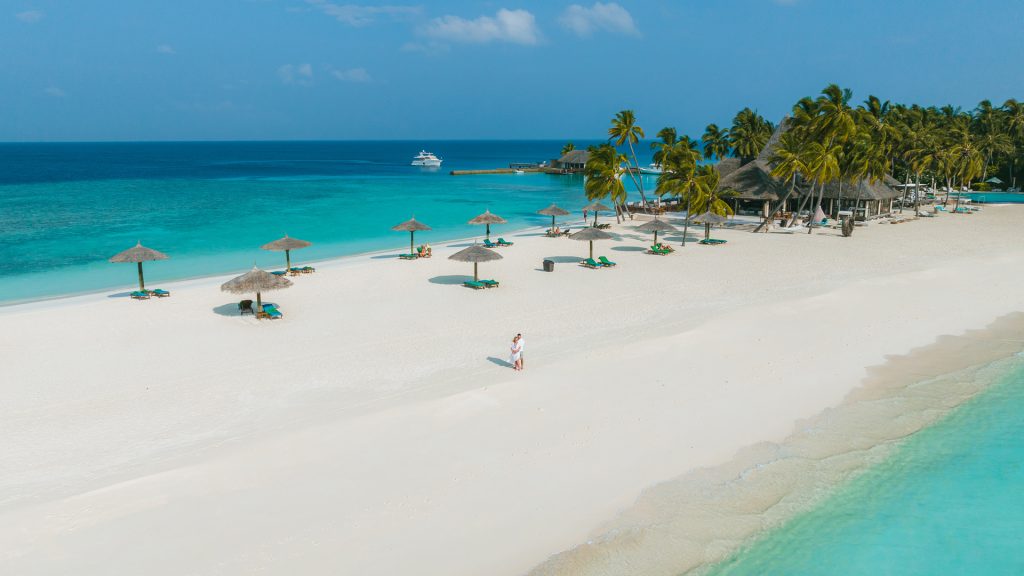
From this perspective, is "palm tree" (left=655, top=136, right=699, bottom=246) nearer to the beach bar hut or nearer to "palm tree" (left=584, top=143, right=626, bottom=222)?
"palm tree" (left=584, top=143, right=626, bottom=222)

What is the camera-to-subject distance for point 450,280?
22328 mm

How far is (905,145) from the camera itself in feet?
147

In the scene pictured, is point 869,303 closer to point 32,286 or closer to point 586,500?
point 586,500

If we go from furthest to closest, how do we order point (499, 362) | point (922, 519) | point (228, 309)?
1. point (228, 309)
2. point (499, 362)
3. point (922, 519)

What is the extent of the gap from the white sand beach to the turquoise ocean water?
1.64 m

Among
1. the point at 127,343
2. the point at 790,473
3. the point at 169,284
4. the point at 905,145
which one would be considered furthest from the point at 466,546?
the point at 905,145

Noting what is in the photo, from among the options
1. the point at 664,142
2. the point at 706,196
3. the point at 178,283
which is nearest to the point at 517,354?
the point at 178,283

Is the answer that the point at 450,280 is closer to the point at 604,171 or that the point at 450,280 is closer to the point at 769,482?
the point at 604,171

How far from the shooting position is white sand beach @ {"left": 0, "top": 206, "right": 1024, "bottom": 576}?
7.93 m

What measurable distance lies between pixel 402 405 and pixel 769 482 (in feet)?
20.3

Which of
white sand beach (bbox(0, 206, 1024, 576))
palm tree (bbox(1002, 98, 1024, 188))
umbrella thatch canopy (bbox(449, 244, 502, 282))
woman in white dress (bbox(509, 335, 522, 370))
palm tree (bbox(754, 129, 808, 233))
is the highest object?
palm tree (bbox(1002, 98, 1024, 188))

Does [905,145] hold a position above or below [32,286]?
above

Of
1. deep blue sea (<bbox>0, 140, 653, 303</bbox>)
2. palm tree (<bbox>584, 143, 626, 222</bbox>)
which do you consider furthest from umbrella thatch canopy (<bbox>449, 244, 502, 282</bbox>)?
palm tree (<bbox>584, 143, 626, 222</bbox>)

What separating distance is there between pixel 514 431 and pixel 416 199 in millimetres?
48207
